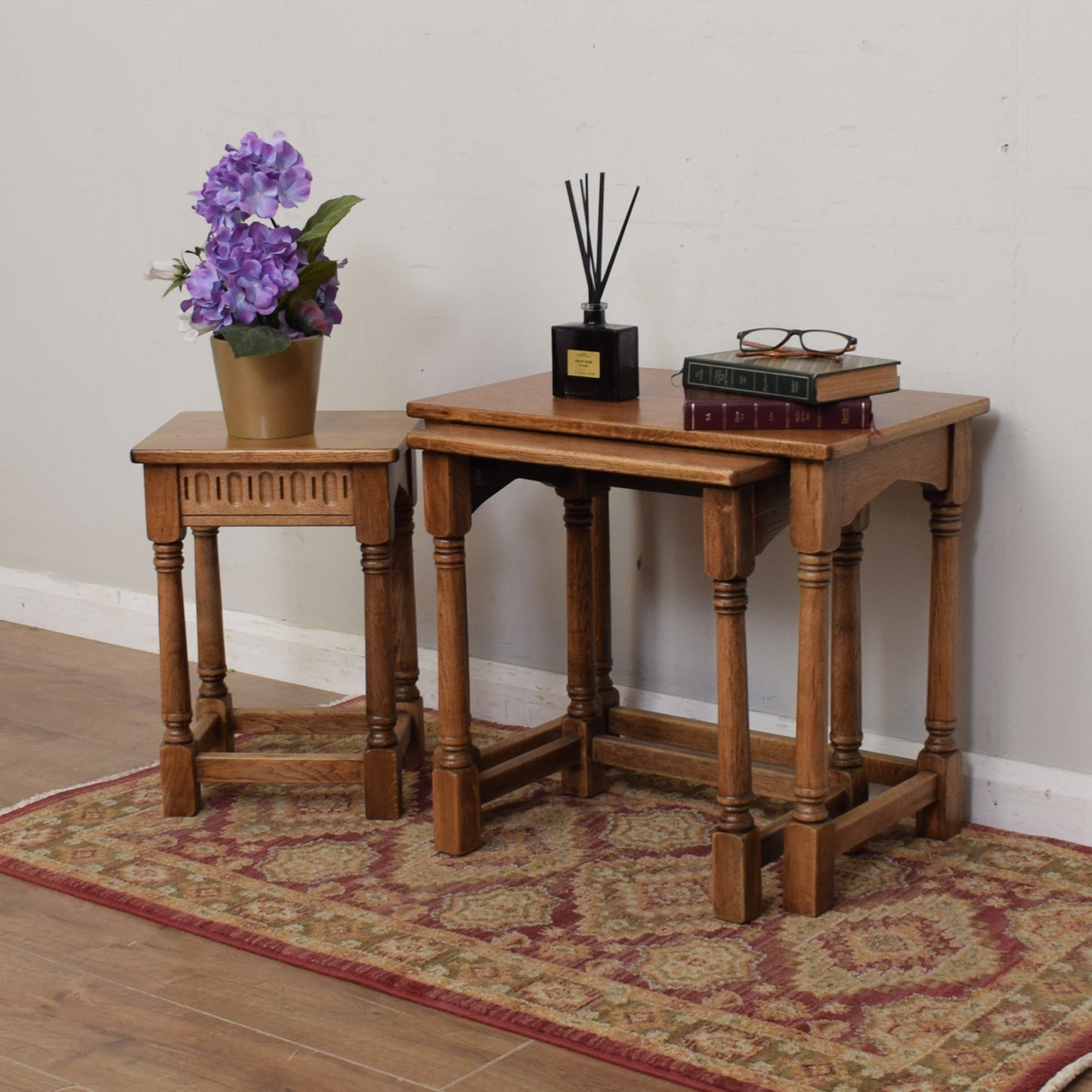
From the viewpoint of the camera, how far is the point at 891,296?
2.71 m

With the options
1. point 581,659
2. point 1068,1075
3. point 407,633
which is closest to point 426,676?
point 407,633

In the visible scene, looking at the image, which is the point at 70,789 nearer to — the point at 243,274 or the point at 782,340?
the point at 243,274

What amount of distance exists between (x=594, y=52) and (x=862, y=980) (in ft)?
5.64

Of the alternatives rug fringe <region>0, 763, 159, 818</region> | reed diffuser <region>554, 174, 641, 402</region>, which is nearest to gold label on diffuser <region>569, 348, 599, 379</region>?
reed diffuser <region>554, 174, 641, 402</region>

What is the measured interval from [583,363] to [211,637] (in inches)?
40.2

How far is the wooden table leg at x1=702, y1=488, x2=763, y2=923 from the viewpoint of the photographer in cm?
226

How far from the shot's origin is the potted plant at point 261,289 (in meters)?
2.64

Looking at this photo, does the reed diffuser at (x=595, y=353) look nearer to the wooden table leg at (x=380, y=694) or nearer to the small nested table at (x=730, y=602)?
the small nested table at (x=730, y=602)

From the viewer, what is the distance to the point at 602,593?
302 centimetres

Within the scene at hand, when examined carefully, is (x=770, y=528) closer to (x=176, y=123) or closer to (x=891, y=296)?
(x=891, y=296)

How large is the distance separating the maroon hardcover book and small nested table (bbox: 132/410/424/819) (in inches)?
22.9

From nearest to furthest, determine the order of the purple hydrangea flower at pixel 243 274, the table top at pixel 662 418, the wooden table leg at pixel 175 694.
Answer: the table top at pixel 662 418, the purple hydrangea flower at pixel 243 274, the wooden table leg at pixel 175 694

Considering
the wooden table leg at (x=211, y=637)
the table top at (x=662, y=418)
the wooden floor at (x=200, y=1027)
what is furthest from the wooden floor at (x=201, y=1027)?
the table top at (x=662, y=418)

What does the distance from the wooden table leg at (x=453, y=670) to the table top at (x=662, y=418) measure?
0.10 meters
